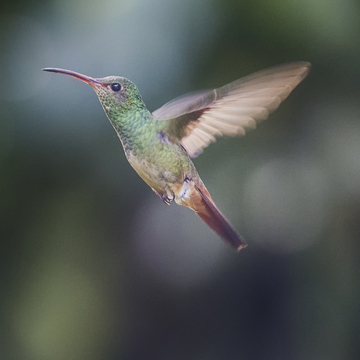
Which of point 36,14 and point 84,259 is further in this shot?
point 84,259

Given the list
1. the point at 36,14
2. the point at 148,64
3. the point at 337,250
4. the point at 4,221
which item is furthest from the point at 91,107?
the point at 337,250

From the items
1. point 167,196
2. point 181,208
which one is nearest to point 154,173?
point 167,196

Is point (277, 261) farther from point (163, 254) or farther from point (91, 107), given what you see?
point (91, 107)

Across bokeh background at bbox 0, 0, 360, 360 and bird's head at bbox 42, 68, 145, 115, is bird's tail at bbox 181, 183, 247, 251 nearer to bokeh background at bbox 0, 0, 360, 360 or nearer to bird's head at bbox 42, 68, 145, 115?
bird's head at bbox 42, 68, 145, 115

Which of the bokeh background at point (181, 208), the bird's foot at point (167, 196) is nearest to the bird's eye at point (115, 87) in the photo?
the bird's foot at point (167, 196)

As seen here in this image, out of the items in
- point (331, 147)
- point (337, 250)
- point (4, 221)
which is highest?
point (4, 221)

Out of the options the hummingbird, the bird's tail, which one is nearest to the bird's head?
the hummingbird
